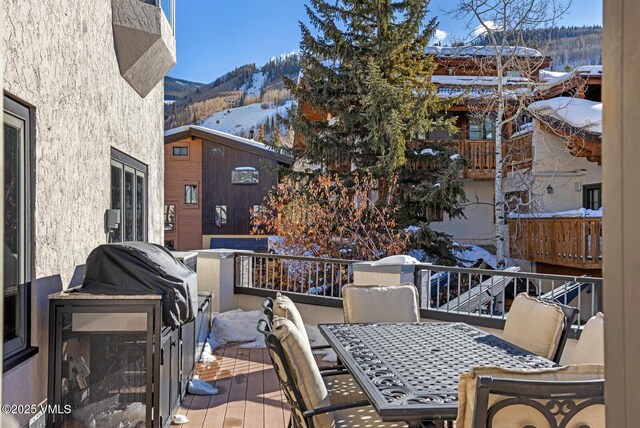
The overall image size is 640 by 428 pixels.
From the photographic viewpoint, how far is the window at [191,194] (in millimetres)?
20875

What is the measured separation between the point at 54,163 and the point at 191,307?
1267 mm

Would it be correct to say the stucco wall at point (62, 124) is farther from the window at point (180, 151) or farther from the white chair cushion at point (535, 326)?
the window at point (180, 151)

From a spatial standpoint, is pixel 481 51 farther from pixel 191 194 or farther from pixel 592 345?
pixel 191 194

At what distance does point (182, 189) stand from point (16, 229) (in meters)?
18.6

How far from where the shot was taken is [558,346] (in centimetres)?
305

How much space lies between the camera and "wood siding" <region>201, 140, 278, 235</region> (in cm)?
2078

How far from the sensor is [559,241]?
34.5 feet

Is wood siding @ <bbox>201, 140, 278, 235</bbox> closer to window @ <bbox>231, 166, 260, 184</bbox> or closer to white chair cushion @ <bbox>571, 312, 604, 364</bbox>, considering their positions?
window @ <bbox>231, 166, 260, 184</bbox>

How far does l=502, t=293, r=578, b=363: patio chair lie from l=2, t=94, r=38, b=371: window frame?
295cm

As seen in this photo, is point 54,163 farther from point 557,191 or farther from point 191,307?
point 557,191

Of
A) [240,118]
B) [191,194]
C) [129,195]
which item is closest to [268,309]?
[129,195]

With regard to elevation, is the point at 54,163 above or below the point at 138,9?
below

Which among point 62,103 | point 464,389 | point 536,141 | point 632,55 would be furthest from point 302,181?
point 632,55

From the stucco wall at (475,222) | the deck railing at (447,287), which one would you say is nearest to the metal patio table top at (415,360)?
the deck railing at (447,287)
